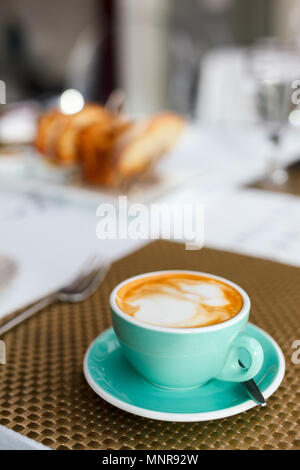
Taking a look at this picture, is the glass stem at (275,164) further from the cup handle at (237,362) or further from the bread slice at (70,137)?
the cup handle at (237,362)

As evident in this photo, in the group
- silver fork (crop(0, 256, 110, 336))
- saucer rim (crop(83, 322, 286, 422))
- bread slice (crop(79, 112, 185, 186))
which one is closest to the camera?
saucer rim (crop(83, 322, 286, 422))

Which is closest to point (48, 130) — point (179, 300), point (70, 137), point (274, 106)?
point (70, 137)

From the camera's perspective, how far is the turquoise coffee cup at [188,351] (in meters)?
0.32

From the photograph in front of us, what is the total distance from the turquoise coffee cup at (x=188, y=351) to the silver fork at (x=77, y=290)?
133 millimetres

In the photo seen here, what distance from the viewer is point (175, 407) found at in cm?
31

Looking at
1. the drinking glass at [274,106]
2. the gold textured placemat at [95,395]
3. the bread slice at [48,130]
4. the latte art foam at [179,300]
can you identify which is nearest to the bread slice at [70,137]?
the bread slice at [48,130]

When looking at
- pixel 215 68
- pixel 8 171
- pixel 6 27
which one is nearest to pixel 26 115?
pixel 8 171

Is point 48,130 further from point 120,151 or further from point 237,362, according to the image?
point 237,362

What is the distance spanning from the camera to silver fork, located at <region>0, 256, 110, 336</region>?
441 mm

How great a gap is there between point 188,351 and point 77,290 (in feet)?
0.62

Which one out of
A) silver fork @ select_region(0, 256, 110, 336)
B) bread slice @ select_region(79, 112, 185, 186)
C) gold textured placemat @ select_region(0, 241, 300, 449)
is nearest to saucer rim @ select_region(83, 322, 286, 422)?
gold textured placemat @ select_region(0, 241, 300, 449)

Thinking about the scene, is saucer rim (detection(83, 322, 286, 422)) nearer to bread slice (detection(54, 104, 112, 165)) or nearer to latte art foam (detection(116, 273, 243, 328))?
latte art foam (detection(116, 273, 243, 328))

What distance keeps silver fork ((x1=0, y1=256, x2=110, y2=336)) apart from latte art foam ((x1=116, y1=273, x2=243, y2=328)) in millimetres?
116

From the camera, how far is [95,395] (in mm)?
344
